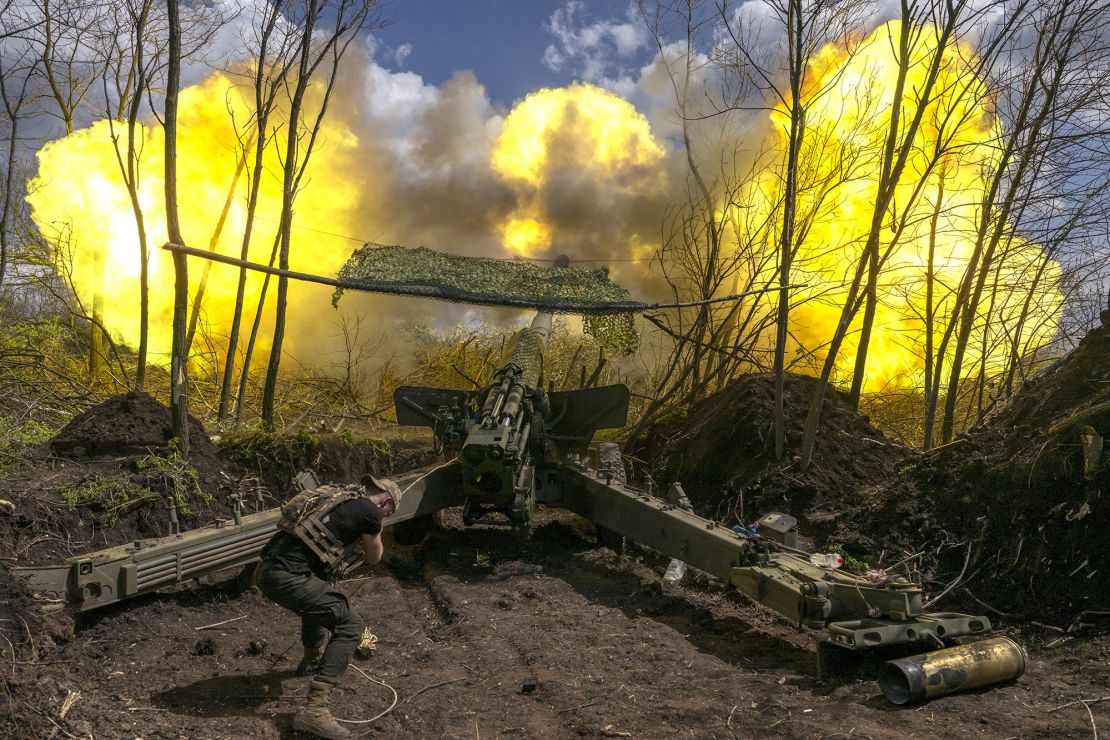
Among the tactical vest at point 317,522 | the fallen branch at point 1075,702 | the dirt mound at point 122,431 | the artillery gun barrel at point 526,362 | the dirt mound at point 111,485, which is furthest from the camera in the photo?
the artillery gun barrel at point 526,362

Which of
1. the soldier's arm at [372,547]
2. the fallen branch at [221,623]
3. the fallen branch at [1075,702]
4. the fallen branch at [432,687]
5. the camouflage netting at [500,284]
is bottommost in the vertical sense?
the fallen branch at [221,623]

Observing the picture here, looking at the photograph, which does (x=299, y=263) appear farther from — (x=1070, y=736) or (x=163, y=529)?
(x=1070, y=736)

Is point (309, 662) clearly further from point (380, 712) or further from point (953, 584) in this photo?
point (953, 584)

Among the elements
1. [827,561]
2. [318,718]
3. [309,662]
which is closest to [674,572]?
[827,561]

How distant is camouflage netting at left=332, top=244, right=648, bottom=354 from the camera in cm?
755

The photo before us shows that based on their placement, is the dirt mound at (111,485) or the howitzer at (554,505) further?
the dirt mound at (111,485)

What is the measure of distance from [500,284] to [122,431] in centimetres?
386

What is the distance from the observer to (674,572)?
7.56 metres

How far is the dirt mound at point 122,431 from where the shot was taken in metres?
7.49

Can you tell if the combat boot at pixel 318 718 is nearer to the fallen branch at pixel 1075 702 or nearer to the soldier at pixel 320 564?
the soldier at pixel 320 564

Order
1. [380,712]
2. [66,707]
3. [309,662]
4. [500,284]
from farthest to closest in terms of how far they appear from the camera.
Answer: [500,284]
[309,662]
[380,712]
[66,707]

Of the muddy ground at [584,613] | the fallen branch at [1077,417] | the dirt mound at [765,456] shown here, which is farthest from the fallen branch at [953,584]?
the dirt mound at [765,456]

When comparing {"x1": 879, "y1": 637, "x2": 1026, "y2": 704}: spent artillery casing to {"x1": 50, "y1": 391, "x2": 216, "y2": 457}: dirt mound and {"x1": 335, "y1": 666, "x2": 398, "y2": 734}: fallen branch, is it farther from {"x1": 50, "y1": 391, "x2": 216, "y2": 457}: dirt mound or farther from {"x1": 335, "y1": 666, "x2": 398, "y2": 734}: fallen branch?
{"x1": 50, "y1": 391, "x2": 216, "y2": 457}: dirt mound

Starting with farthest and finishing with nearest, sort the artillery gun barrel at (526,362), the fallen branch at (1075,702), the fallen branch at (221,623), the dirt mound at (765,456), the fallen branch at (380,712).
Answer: the dirt mound at (765,456)
the artillery gun barrel at (526,362)
the fallen branch at (221,623)
the fallen branch at (380,712)
the fallen branch at (1075,702)
